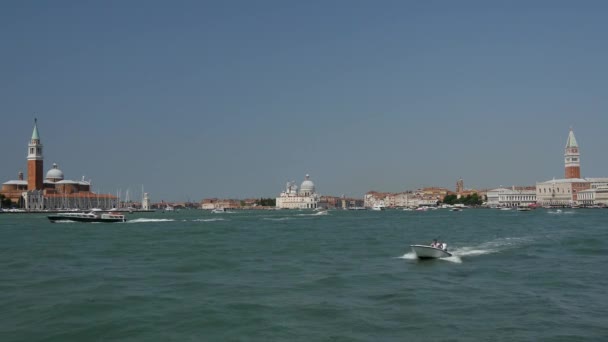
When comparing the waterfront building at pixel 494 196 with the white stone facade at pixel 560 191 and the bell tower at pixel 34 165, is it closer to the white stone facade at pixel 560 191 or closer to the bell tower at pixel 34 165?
the white stone facade at pixel 560 191

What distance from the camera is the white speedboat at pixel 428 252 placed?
22.3 m

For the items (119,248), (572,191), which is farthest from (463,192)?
(119,248)

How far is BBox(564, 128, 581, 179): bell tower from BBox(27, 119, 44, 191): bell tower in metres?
109

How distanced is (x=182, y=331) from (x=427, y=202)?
16393 centimetres

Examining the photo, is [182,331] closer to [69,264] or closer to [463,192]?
[69,264]

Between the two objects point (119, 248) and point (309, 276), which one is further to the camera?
point (119, 248)

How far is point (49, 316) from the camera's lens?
13086 millimetres

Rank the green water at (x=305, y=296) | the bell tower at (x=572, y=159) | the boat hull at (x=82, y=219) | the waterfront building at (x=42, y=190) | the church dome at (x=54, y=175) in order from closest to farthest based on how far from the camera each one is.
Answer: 1. the green water at (x=305, y=296)
2. the boat hull at (x=82, y=219)
3. the waterfront building at (x=42, y=190)
4. the church dome at (x=54, y=175)
5. the bell tower at (x=572, y=159)

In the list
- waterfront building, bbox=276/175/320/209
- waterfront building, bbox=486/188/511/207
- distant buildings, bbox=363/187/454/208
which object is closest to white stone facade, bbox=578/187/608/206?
waterfront building, bbox=486/188/511/207

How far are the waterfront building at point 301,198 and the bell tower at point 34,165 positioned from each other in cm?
8343

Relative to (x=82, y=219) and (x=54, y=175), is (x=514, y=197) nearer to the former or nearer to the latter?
(x=54, y=175)

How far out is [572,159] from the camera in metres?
144

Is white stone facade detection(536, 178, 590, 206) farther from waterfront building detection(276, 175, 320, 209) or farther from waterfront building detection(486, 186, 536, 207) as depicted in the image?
waterfront building detection(276, 175, 320, 209)

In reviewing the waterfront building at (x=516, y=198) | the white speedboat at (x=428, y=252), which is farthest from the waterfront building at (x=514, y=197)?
the white speedboat at (x=428, y=252)
